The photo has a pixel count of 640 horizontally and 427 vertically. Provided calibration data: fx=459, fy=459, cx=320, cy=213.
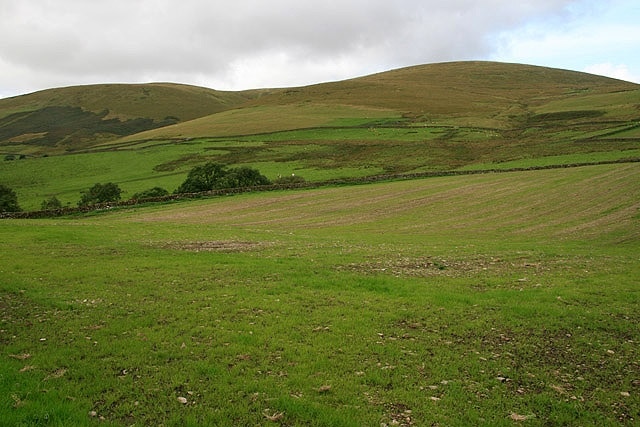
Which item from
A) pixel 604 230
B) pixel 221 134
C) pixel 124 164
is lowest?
pixel 604 230

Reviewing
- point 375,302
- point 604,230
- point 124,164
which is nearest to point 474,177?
point 604,230

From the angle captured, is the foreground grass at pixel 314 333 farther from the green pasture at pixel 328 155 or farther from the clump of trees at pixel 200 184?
the green pasture at pixel 328 155

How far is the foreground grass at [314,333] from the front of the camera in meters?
8.52

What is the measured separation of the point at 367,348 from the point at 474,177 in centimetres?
5655

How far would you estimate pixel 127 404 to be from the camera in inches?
331

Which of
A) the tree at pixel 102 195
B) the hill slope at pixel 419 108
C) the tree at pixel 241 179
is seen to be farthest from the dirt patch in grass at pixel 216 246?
the hill slope at pixel 419 108

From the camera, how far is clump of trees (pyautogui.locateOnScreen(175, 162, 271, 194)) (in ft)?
218

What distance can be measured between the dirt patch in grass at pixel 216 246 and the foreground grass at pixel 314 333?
168 millimetres

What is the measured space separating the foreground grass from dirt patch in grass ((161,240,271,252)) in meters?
0.17

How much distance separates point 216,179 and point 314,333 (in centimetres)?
5843

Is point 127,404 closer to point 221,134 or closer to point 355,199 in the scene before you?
point 355,199

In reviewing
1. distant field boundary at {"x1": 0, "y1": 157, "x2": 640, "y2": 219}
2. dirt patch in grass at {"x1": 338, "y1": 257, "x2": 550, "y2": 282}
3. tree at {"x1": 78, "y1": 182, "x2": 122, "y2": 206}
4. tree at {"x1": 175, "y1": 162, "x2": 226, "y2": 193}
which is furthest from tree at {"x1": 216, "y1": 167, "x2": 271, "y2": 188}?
dirt patch in grass at {"x1": 338, "y1": 257, "x2": 550, "y2": 282}

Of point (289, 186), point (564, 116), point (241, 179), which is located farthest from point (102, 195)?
point (564, 116)

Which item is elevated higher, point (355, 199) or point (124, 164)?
point (124, 164)
